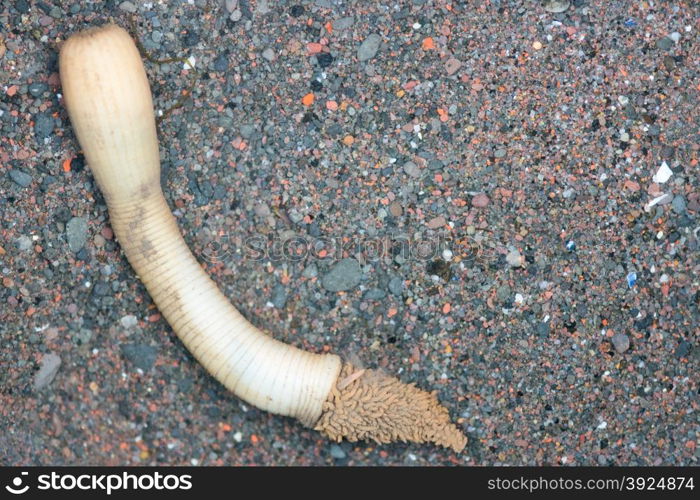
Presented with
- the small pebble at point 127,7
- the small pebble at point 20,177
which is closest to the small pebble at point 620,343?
the small pebble at point 127,7

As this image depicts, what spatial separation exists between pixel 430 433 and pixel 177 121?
1968mm

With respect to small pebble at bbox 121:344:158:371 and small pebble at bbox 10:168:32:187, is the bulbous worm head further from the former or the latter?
small pebble at bbox 10:168:32:187

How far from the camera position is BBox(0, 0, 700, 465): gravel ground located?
4.25 m

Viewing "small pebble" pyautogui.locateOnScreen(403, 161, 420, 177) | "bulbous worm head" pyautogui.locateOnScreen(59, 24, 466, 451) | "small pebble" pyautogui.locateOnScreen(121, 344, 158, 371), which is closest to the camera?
"bulbous worm head" pyautogui.locateOnScreen(59, 24, 466, 451)

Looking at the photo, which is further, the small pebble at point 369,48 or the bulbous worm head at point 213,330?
the small pebble at point 369,48

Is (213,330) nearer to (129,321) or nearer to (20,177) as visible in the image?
(129,321)

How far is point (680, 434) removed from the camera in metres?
4.38

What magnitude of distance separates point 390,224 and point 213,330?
39.8 inches

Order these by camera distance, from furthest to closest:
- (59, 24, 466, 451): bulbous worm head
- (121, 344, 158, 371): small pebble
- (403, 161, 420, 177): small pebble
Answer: (403, 161, 420, 177): small pebble, (121, 344, 158, 371): small pebble, (59, 24, 466, 451): bulbous worm head

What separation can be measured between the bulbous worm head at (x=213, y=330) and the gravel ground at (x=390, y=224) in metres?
0.13

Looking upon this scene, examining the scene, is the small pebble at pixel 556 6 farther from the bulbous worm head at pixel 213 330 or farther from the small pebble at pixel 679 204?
the bulbous worm head at pixel 213 330

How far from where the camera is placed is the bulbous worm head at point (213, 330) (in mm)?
4098

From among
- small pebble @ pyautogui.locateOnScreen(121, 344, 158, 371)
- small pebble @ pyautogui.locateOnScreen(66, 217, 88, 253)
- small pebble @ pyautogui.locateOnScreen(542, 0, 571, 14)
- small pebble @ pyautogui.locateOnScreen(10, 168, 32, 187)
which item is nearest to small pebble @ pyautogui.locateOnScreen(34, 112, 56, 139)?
small pebble @ pyautogui.locateOnScreen(10, 168, 32, 187)

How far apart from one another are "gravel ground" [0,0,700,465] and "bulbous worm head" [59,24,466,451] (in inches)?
5.0
